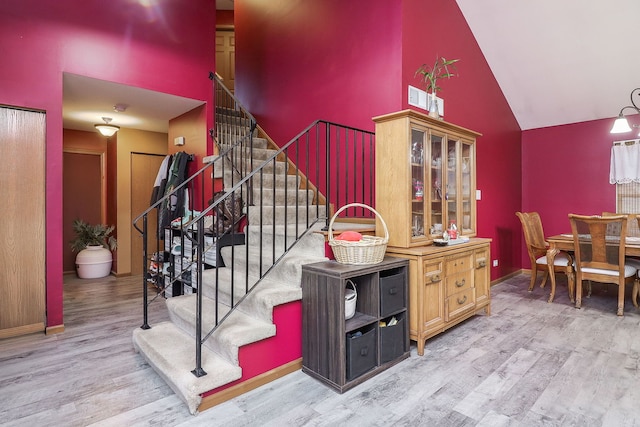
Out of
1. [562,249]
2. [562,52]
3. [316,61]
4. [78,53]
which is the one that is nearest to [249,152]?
[316,61]

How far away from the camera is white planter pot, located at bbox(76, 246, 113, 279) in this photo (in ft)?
18.3

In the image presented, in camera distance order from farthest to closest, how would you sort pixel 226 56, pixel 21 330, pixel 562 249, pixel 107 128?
pixel 226 56, pixel 107 128, pixel 562 249, pixel 21 330

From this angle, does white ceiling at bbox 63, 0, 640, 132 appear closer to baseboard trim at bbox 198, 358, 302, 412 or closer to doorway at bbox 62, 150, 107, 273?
doorway at bbox 62, 150, 107, 273

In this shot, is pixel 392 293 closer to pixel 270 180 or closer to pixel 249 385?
pixel 249 385

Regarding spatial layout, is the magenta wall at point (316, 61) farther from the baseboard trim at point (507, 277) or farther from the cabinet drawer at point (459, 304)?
the baseboard trim at point (507, 277)

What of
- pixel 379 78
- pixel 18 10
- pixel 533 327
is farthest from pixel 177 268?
pixel 533 327

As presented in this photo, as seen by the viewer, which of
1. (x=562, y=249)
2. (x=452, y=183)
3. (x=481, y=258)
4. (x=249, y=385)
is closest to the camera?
(x=249, y=385)

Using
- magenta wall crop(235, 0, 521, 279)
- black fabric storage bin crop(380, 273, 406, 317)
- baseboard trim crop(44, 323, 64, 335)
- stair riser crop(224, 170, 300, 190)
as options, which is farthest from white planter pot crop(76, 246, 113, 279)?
black fabric storage bin crop(380, 273, 406, 317)

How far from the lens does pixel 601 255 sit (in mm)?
3742

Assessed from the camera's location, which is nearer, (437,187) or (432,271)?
(432,271)

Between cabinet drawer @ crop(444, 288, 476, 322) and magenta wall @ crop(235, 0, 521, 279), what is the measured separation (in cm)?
178

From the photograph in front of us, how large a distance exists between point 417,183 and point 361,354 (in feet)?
4.55

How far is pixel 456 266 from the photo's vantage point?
3.06 meters

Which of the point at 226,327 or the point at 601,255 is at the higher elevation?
the point at 601,255
